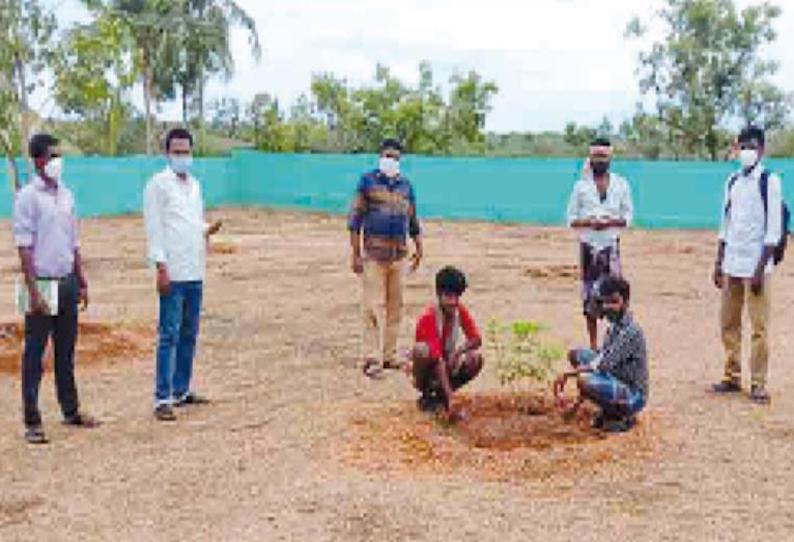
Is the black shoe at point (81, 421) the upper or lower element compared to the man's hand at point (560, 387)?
lower

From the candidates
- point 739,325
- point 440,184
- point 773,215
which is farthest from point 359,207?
point 440,184

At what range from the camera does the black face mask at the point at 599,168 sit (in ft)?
28.8

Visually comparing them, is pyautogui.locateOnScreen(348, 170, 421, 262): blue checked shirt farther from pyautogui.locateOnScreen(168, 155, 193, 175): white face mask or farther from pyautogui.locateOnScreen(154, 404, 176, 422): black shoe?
pyautogui.locateOnScreen(154, 404, 176, 422): black shoe

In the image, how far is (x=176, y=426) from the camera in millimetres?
7477

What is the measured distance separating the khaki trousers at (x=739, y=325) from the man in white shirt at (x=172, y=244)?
3596 millimetres

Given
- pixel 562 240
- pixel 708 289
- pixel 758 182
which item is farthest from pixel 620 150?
pixel 758 182

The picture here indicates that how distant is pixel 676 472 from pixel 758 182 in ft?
8.54

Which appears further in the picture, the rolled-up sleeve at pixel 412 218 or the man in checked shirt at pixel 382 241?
the rolled-up sleeve at pixel 412 218

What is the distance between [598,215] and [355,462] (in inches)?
128

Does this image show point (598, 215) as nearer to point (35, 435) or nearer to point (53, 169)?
point (53, 169)

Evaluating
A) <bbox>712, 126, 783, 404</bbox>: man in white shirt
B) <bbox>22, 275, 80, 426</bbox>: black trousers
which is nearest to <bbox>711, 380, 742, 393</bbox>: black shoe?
<bbox>712, 126, 783, 404</bbox>: man in white shirt

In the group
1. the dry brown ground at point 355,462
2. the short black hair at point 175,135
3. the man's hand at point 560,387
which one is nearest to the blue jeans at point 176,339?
the dry brown ground at point 355,462

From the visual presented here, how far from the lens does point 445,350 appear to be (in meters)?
7.34

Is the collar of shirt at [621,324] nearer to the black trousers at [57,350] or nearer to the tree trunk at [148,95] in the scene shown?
the black trousers at [57,350]
